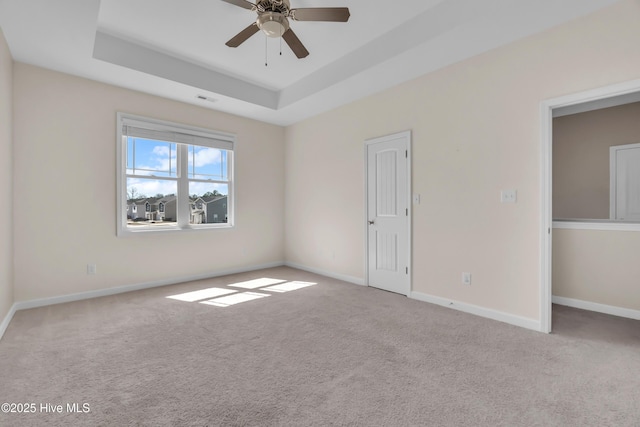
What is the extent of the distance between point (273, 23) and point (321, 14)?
41cm

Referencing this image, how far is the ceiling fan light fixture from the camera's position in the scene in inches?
95.2

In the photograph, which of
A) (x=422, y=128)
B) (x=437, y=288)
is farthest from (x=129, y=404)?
(x=422, y=128)

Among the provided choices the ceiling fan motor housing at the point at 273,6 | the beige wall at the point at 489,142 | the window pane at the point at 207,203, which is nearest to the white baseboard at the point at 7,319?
the window pane at the point at 207,203

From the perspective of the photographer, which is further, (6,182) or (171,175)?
(171,175)

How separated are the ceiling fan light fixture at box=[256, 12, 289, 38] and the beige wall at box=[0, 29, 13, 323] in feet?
8.12

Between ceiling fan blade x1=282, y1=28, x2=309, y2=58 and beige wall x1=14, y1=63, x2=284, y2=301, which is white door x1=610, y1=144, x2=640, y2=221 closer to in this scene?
ceiling fan blade x1=282, y1=28, x2=309, y2=58

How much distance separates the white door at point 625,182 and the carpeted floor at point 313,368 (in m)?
2.32

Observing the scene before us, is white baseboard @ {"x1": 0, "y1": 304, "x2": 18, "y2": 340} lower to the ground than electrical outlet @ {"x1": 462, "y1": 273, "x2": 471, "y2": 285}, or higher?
lower

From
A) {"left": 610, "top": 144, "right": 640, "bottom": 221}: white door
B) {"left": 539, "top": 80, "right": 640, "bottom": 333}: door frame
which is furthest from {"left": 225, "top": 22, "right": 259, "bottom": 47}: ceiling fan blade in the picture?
{"left": 610, "top": 144, "right": 640, "bottom": 221}: white door

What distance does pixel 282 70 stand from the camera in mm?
4059

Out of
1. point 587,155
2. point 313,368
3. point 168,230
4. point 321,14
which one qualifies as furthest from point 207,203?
point 587,155

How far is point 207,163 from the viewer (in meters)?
4.91

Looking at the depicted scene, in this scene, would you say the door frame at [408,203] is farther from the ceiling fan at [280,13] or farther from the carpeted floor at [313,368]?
the ceiling fan at [280,13]

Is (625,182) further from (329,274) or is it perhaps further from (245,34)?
(245,34)
